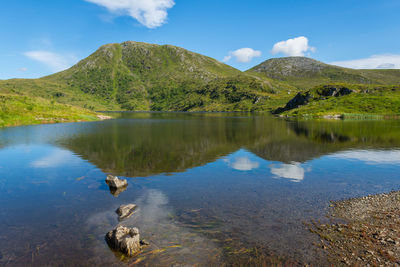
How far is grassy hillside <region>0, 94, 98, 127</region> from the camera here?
89.0 metres

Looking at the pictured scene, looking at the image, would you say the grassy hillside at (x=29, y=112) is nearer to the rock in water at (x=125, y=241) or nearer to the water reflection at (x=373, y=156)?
the rock in water at (x=125, y=241)

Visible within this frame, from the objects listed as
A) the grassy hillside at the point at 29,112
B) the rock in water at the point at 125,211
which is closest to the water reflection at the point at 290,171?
the rock in water at the point at 125,211

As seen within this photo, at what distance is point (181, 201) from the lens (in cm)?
2109

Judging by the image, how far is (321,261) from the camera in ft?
41.3

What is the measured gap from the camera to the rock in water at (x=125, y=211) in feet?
58.3

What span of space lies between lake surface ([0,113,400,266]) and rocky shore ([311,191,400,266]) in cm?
105

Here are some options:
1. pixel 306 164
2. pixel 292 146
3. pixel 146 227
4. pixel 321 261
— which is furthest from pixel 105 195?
pixel 292 146

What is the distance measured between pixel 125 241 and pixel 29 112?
113 m

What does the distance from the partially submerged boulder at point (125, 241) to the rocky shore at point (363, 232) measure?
454 inches

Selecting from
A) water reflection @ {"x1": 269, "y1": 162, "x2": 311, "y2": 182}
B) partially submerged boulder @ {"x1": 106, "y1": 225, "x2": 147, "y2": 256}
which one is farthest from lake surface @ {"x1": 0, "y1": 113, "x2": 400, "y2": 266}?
partially submerged boulder @ {"x1": 106, "y1": 225, "x2": 147, "y2": 256}

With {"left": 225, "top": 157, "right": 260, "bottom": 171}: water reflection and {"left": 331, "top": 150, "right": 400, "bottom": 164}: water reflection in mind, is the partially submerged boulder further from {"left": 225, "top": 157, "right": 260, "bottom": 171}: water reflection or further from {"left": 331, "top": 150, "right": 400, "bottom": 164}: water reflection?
{"left": 331, "top": 150, "right": 400, "bottom": 164}: water reflection

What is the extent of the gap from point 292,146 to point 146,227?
43.6m

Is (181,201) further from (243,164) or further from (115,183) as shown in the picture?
(243,164)

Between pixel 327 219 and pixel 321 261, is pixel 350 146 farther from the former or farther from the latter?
pixel 321 261
